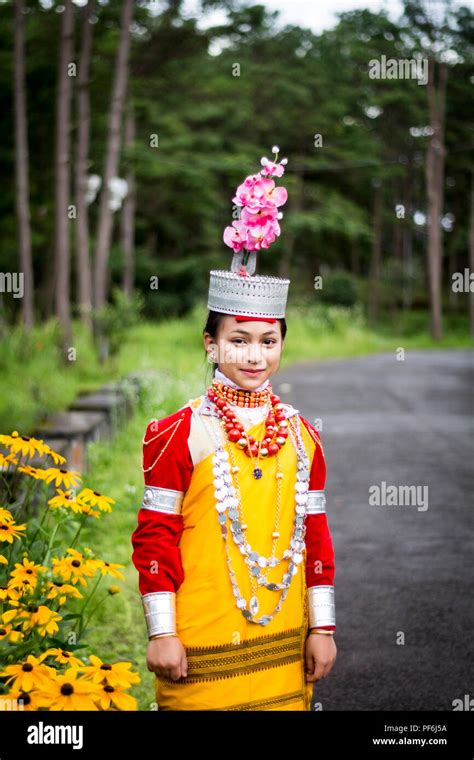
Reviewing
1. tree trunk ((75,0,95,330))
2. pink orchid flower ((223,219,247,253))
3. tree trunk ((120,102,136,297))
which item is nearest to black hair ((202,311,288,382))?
pink orchid flower ((223,219,247,253))

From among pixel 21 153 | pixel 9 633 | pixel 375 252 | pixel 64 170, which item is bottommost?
pixel 9 633

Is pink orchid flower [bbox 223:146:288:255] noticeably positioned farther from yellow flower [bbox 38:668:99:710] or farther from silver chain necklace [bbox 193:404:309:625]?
yellow flower [bbox 38:668:99:710]

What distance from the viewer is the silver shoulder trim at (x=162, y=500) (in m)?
2.72

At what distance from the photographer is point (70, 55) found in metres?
15.4

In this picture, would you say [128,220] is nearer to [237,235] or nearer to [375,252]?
[375,252]

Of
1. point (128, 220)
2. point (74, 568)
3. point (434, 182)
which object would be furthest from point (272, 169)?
point (434, 182)

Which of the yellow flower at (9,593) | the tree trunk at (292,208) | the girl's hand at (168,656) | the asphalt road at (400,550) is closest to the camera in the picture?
the girl's hand at (168,656)

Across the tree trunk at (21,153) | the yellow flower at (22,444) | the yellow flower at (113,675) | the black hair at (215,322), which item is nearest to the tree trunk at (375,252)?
the tree trunk at (21,153)

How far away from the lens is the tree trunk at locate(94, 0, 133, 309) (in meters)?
17.2

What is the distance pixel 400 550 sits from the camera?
6234 mm

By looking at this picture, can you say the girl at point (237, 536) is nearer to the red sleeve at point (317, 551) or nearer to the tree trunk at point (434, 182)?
the red sleeve at point (317, 551)

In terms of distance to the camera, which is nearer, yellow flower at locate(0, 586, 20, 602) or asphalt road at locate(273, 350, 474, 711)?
yellow flower at locate(0, 586, 20, 602)

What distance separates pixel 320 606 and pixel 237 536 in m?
0.38
